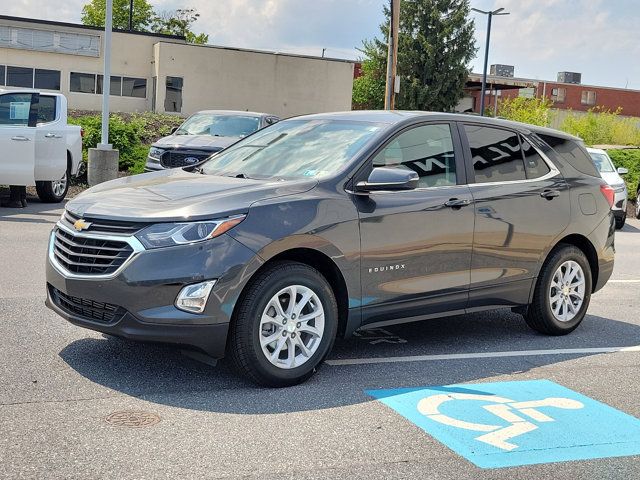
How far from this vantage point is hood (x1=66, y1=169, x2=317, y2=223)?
5137 mm

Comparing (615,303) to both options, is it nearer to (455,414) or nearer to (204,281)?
(455,414)

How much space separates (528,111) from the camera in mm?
54938

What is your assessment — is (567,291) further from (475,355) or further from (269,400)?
(269,400)

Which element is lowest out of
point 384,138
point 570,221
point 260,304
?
point 260,304

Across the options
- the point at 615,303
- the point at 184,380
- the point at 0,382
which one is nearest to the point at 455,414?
the point at 184,380

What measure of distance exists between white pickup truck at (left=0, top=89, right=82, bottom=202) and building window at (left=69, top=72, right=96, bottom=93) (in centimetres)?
3287

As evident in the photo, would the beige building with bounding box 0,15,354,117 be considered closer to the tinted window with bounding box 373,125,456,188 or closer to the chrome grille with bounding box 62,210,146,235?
the tinted window with bounding box 373,125,456,188

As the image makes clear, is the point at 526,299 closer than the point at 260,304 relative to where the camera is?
No

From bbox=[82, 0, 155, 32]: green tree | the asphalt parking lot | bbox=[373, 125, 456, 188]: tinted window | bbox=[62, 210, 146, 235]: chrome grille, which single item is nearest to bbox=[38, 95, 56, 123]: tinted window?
the asphalt parking lot

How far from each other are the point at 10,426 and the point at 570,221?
475 centimetres

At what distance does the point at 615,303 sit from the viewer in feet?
30.7

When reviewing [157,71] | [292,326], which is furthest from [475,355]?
[157,71]

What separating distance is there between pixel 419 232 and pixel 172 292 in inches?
74.4

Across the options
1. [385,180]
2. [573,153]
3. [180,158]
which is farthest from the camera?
[180,158]
